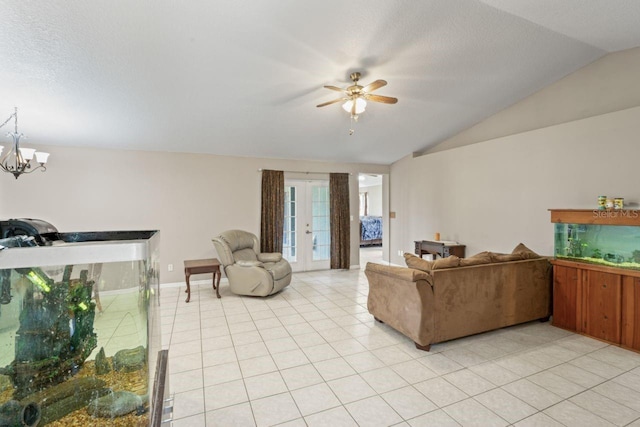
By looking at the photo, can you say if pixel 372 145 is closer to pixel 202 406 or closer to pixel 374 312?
pixel 374 312

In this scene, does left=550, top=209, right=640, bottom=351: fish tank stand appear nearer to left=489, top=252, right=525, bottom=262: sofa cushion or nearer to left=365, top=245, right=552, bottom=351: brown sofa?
left=365, top=245, right=552, bottom=351: brown sofa

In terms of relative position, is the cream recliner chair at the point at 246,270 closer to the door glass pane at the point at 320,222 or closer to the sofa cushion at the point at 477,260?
the door glass pane at the point at 320,222

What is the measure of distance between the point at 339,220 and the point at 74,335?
5869mm

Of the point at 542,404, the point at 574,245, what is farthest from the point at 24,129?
the point at 574,245

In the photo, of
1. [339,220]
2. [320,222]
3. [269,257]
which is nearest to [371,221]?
[339,220]

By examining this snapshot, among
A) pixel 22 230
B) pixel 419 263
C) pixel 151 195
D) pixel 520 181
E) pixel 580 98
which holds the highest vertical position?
pixel 580 98

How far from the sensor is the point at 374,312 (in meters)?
3.63

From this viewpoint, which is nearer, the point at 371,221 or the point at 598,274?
the point at 598,274

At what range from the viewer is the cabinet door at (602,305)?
119 inches

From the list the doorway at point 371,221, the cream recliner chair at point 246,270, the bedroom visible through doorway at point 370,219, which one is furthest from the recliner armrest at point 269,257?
the bedroom visible through doorway at point 370,219

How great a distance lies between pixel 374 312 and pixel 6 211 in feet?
18.0

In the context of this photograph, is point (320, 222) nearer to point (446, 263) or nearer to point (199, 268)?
point (199, 268)

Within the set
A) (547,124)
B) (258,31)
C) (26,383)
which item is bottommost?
(26,383)

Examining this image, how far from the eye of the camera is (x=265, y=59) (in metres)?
3.14
